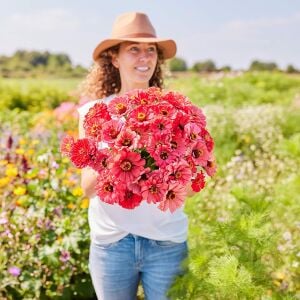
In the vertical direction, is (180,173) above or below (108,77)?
below

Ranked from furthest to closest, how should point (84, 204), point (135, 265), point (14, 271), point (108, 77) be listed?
point (84, 204) < point (14, 271) < point (108, 77) < point (135, 265)

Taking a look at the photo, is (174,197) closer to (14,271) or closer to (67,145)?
(67,145)

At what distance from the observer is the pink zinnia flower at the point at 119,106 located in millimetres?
1727

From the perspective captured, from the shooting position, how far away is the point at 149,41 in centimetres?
229

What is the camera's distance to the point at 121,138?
63.9 inches

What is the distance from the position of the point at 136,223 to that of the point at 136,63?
0.61 meters

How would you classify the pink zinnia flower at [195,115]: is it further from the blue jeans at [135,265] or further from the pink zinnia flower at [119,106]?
the blue jeans at [135,265]

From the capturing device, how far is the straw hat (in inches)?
92.2

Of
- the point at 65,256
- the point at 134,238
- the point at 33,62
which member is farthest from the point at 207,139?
the point at 33,62

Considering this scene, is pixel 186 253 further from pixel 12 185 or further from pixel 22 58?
pixel 22 58

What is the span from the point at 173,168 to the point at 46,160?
6.98 ft

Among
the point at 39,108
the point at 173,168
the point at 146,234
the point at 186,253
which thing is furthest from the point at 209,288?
the point at 39,108

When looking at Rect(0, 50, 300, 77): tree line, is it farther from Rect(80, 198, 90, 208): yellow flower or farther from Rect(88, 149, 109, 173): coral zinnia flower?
Rect(88, 149, 109, 173): coral zinnia flower

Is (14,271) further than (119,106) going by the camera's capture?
Yes
